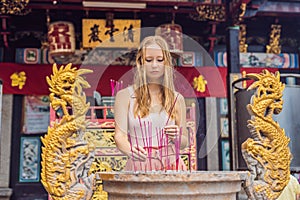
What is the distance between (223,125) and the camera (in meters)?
7.23

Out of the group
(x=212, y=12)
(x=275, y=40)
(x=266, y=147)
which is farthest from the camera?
(x=275, y=40)

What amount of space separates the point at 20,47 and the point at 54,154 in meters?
5.59

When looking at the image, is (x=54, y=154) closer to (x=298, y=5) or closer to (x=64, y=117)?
(x=64, y=117)

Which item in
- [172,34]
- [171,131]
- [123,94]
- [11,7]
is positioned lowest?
[171,131]

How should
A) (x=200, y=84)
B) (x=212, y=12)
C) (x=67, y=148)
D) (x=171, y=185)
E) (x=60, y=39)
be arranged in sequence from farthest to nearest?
(x=200, y=84) < (x=212, y=12) < (x=60, y=39) < (x=67, y=148) < (x=171, y=185)

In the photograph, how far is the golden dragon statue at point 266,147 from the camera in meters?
→ 2.05

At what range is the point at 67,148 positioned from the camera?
6.40 ft

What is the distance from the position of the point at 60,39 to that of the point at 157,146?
4754mm

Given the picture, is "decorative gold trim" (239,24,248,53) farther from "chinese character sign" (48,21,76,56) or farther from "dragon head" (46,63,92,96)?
"dragon head" (46,63,92,96)

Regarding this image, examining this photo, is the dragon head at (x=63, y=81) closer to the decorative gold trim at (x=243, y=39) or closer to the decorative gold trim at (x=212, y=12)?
the decorative gold trim at (x=212, y=12)

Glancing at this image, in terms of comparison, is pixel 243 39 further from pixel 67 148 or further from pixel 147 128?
pixel 67 148

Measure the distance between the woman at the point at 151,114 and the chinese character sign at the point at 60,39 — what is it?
446cm

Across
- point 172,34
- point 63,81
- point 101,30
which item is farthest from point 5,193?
point 63,81

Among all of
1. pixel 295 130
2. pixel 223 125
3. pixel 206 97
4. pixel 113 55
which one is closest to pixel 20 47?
pixel 113 55
